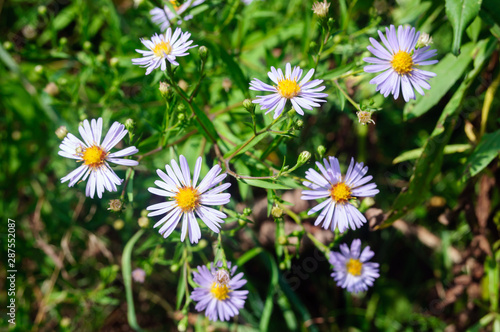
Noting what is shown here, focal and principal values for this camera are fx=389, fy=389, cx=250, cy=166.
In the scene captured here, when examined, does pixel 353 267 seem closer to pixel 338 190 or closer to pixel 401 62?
pixel 338 190

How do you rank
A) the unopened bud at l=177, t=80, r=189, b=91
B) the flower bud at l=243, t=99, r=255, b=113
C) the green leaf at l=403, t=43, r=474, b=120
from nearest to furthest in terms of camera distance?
the flower bud at l=243, t=99, r=255, b=113, the green leaf at l=403, t=43, r=474, b=120, the unopened bud at l=177, t=80, r=189, b=91

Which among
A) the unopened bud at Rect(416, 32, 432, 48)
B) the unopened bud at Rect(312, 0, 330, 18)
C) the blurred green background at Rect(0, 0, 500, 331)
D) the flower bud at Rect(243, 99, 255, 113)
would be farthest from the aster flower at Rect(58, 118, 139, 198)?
the unopened bud at Rect(416, 32, 432, 48)

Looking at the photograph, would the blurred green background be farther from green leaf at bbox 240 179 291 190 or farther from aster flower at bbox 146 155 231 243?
aster flower at bbox 146 155 231 243

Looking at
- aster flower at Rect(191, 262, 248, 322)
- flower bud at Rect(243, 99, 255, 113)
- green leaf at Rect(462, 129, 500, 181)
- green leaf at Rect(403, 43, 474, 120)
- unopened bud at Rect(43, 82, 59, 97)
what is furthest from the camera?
unopened bud at Rect(43, 82, 59, 97)

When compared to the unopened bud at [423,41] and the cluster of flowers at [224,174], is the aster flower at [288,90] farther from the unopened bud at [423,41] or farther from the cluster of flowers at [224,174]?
the unopened bud at [423,41]

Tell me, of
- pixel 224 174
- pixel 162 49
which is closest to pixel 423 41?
pixel 224 174

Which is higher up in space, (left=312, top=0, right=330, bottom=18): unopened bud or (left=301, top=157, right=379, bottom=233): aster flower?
(left=312, top=0, right=330, bottom=18): unopened bud

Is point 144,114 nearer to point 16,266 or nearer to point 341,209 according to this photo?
point 341,209
